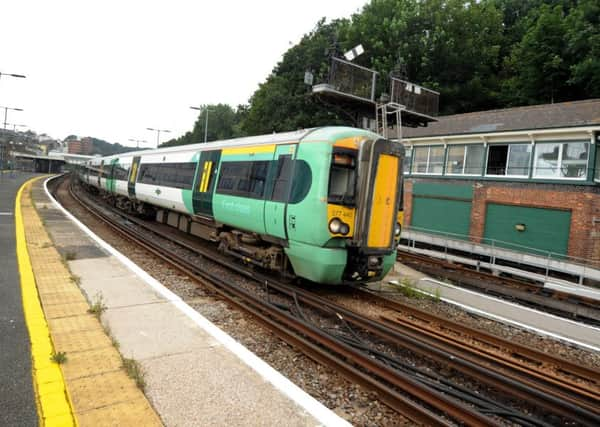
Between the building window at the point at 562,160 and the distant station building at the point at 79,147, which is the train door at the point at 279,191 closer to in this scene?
the building window at the point at 562,160

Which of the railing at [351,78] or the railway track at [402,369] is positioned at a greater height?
the railing at [351,78]

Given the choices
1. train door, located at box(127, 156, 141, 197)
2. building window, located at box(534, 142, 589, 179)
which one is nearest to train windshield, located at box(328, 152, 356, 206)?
building window, located at box(534, 142, 589, 179)

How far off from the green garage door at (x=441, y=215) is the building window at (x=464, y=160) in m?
1.33

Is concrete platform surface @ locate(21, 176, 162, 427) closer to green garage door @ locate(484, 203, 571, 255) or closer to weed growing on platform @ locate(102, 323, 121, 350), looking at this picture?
weed growing on platform @ locate(102, 323, 121, 350)

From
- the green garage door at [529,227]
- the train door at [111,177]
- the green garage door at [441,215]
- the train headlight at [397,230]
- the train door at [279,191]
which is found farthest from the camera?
the train door at [111,177]

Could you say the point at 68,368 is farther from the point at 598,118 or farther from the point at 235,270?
the point at 598,118

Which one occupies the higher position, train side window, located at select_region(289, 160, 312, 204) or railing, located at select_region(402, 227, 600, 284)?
train side window, located at select_region(289, 160, 312, 204)

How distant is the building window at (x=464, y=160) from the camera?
55.2 feet

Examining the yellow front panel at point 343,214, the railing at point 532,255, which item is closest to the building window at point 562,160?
the railing at point 532,255

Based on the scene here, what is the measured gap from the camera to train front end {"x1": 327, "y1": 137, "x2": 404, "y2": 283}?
22.9 feet

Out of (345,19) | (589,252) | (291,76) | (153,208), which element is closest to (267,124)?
(291,76)

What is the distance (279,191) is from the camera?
7.70 m

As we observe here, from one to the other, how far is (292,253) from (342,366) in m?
3.05

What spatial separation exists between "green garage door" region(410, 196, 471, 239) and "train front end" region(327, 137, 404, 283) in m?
11.1
